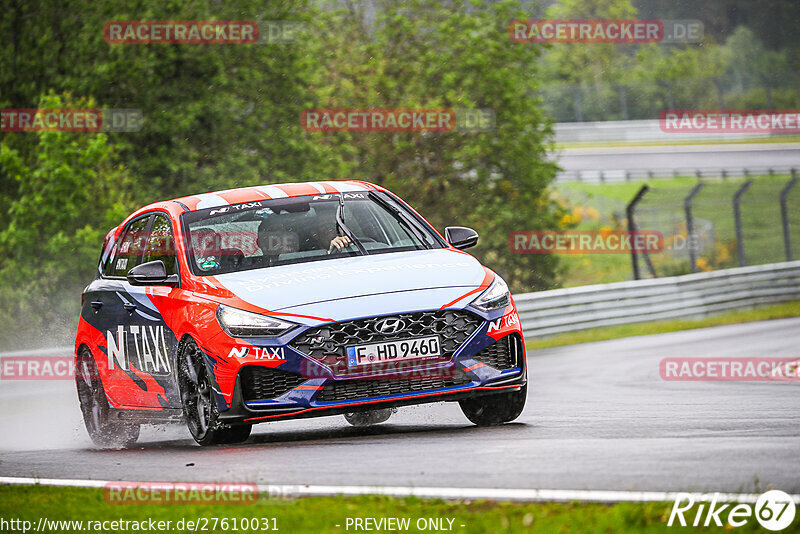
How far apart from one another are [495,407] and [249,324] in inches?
73.7

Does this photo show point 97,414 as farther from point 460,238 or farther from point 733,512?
point 733,512

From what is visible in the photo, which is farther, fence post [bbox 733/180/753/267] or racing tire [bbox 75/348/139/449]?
fence post [bbox 733/180/753/267]

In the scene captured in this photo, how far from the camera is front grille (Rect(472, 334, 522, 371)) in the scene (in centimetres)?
830

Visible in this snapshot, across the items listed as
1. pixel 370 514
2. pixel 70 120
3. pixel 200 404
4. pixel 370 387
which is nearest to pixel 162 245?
pixel 200 404

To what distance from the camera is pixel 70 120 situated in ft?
82.4

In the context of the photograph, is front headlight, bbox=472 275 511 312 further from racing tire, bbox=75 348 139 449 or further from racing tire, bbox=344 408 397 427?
racing tire, bbox=75 348 139 449

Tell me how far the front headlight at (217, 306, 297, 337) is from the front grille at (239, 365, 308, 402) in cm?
21

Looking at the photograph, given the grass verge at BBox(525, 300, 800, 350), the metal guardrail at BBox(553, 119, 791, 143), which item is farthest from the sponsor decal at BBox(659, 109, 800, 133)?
the grass verge at BBox(525, 300, 800, 350)

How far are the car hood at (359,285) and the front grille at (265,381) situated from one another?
36 centimetres

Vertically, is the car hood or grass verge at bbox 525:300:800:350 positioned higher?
the car hood

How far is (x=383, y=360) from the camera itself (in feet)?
26.1

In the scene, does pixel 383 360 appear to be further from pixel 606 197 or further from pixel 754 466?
pixel 606 197

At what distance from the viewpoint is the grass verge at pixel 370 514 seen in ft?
17.1

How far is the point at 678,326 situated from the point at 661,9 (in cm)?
5547
